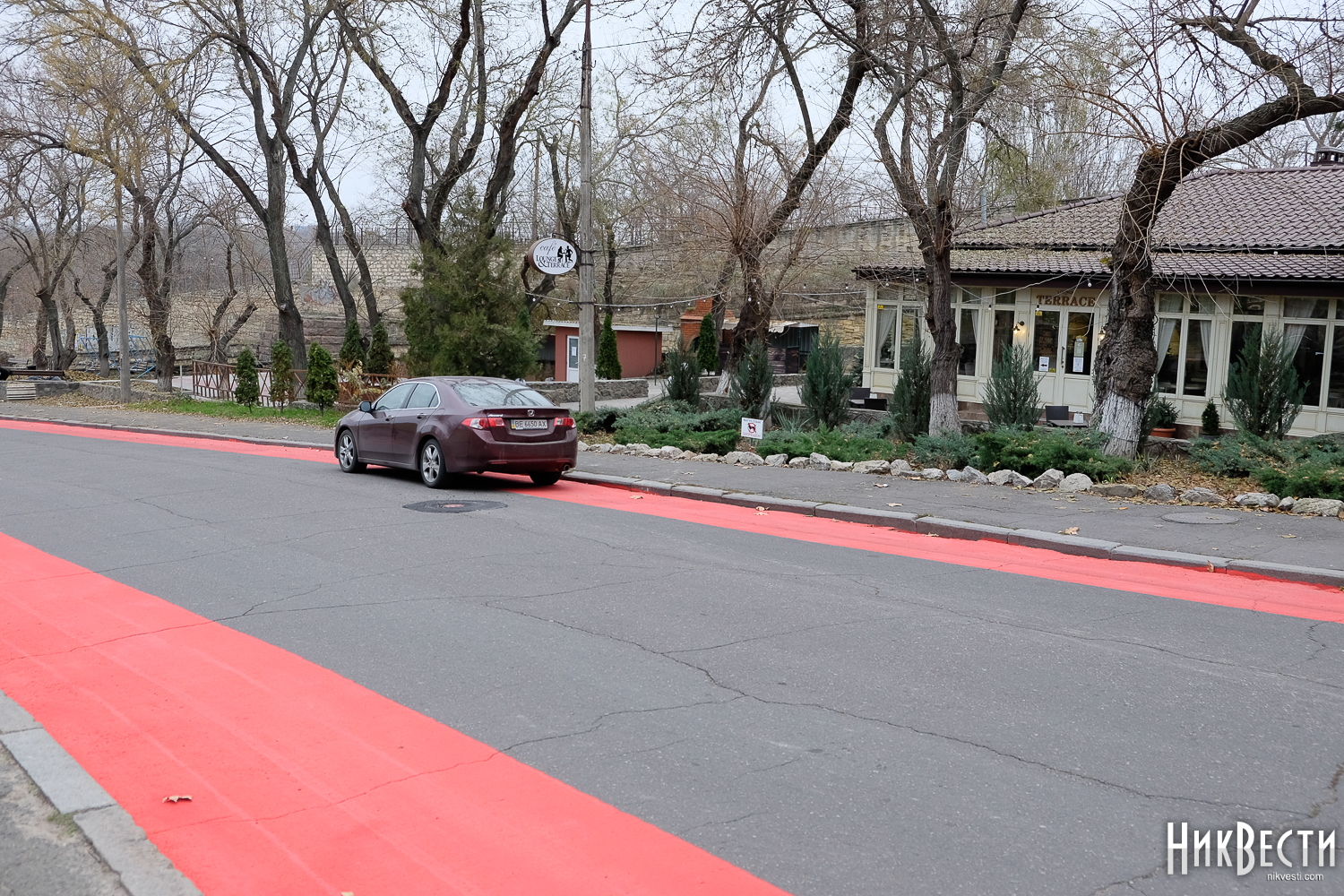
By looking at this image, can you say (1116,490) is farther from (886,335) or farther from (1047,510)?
(886,335)

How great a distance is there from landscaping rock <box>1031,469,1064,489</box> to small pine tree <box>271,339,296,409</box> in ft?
70.1

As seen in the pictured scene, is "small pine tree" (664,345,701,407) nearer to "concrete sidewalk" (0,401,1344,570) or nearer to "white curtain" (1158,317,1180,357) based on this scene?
"concrete sidewalk" (0,401,1344,570)

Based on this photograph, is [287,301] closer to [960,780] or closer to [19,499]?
[19,499]

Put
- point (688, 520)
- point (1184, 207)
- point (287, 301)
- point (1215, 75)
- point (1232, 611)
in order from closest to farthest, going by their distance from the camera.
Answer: point (1232, 611) → point (688, 520) → point (1215, 75) → point (1184, 207) → point (287, 301)

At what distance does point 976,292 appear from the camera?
1017 inches

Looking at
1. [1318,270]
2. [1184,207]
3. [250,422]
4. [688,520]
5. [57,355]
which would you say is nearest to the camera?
[688,520]

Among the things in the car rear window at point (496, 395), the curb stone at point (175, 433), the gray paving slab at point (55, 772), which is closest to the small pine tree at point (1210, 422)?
the car rear window at point (496, 395)

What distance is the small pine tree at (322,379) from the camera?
1045 inches

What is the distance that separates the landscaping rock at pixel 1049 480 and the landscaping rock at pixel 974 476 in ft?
2.37

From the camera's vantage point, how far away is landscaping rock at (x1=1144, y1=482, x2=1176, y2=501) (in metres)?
11.9

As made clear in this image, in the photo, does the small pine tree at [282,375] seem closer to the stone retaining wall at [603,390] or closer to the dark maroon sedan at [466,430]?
the stone retaining wall at [603,390]

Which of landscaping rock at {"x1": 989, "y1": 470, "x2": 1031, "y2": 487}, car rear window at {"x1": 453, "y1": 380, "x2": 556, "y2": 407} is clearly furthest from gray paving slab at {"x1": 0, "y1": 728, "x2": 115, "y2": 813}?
landscaping rock at {"x1": 989, "y1": 470, "x2": 1031, "y2": 487}

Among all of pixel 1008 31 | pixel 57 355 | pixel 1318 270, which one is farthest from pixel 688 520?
pixel 57 355

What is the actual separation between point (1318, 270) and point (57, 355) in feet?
143
